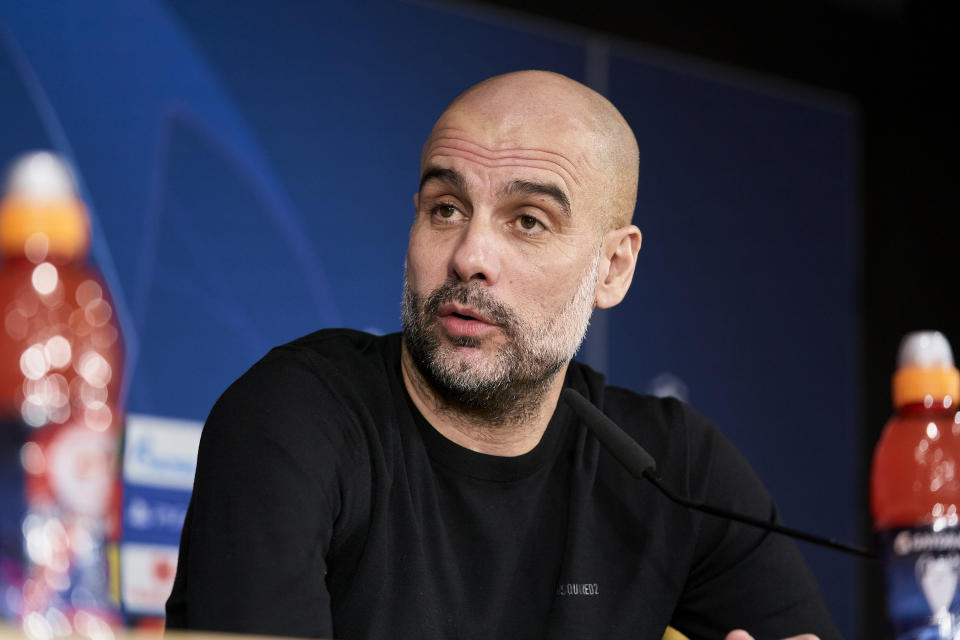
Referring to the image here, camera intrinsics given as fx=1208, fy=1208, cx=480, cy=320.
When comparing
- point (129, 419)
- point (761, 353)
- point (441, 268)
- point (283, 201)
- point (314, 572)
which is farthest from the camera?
point (761, 353)

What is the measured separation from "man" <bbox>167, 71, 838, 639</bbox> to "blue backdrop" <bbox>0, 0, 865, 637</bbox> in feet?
3.11

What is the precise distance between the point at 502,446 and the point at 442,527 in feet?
0.57

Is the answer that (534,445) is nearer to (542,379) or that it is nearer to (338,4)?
(542,379)

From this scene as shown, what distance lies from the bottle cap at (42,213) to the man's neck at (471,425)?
2.64 feet

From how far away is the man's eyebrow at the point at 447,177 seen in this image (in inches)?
58.6

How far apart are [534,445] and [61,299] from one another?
2.97 ft

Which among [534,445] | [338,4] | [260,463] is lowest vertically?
[260,463]

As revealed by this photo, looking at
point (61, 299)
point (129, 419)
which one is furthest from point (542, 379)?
point (129, 419)

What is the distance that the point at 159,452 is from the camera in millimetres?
2295

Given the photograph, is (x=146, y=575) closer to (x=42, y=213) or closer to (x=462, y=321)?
(x=462, y=321)

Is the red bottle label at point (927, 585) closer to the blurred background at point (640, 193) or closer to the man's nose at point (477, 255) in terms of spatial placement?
the man's nose at point (477, 255)

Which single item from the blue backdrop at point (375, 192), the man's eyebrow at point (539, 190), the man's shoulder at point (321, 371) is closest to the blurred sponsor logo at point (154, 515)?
the blue backdrop at point (375, 192)

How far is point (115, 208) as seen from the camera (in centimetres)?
229

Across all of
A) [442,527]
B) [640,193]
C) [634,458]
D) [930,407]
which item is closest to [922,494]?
[930,407]
